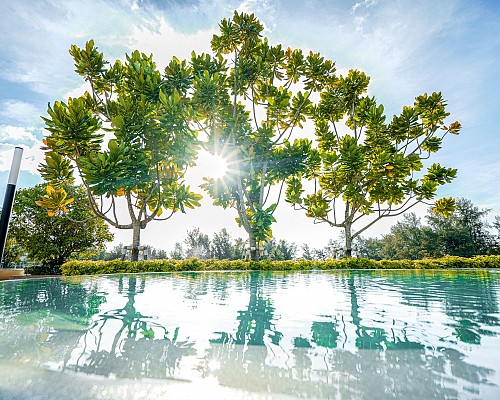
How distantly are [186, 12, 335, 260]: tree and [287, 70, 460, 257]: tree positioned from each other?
2129mm

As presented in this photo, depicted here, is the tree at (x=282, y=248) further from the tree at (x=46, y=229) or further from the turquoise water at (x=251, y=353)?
the turquoise water at (x=251, y=353)

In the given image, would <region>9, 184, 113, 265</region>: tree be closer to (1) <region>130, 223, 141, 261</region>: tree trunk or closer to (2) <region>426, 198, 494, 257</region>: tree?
(1) <region>130, 223, 141, 261</region>: tree trunk

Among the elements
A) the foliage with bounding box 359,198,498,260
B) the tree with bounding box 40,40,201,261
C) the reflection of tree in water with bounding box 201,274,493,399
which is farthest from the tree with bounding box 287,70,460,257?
the foliage with bounding box 359,198,498,260

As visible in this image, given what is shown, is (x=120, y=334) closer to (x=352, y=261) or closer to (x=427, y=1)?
(x=427, y=1)

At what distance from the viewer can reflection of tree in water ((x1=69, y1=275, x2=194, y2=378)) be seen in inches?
85.0

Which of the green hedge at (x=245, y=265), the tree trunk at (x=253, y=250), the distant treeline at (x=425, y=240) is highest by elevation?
the distant treeline at (x=425, y=240)

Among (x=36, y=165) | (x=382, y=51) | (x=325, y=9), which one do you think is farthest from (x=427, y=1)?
(x=36, y=165)

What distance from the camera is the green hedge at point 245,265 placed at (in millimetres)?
14711

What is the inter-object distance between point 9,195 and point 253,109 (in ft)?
53.3

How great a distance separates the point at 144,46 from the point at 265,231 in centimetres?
1277

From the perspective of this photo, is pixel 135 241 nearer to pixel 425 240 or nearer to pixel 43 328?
pixel 43 328

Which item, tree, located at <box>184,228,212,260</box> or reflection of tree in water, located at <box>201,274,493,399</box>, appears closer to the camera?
reflection of tree in water, located at <box>201,274,493,399</box>

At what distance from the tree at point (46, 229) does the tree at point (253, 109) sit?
14.3 m

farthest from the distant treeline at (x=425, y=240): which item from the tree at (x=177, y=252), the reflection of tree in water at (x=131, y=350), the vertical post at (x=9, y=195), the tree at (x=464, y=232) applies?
the vertical post at (x=9, y=195)
